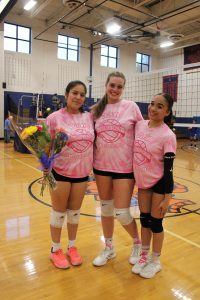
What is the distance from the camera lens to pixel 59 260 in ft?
7.15

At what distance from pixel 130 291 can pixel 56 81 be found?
12938 millimetres

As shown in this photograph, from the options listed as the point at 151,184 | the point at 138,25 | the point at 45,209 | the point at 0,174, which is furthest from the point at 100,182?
the point at 138,25

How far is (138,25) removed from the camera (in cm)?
1163

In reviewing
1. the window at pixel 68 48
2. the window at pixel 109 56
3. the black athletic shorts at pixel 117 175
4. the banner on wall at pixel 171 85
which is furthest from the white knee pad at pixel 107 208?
the window at pixel 109 56

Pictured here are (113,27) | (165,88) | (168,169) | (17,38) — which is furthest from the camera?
(165,88)

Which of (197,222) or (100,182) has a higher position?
(100,182)

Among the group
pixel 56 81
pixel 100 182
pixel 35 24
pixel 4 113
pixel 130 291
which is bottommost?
pixel 130 291

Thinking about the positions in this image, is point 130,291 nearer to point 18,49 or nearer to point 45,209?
→ point 45,209

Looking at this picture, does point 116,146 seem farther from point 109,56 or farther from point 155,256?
point 109,56

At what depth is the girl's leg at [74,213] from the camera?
2117 millimetres

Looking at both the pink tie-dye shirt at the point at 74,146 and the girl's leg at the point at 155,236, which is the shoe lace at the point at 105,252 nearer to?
the girl's leg at the point at 155,236

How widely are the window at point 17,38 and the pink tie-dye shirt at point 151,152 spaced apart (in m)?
12.2

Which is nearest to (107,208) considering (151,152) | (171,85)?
(151,152)

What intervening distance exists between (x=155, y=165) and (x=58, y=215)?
2.75 ft
